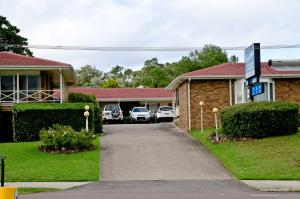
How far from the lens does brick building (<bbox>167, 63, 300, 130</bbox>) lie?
113ft

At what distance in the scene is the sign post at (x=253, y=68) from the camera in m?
26.3

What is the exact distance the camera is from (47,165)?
21453 millimetres

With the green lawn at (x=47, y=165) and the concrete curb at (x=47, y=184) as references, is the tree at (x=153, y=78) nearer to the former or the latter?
the green lawn at (x=47, y=165)

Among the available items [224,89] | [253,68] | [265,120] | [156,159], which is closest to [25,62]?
[224,89]

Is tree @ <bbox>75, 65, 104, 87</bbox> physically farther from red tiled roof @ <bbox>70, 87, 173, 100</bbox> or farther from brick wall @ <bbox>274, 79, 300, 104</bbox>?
brick wall @ <bbox>274, 79, 300, 104</bbox>

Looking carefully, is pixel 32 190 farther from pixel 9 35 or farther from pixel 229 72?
pixel 9 35

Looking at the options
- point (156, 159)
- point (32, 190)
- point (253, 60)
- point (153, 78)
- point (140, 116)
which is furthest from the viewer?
point (153, 78)

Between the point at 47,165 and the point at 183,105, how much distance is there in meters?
16.8

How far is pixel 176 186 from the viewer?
17.2 metres

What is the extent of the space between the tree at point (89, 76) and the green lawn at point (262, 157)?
6893 cm

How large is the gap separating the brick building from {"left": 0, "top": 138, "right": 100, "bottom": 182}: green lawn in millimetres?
10595

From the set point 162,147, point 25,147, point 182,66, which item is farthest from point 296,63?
point 182,66

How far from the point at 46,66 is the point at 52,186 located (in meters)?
16.4

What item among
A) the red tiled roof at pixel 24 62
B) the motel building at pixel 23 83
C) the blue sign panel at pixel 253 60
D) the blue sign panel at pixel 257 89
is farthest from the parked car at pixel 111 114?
the blue sign panel at pixel 257 89
